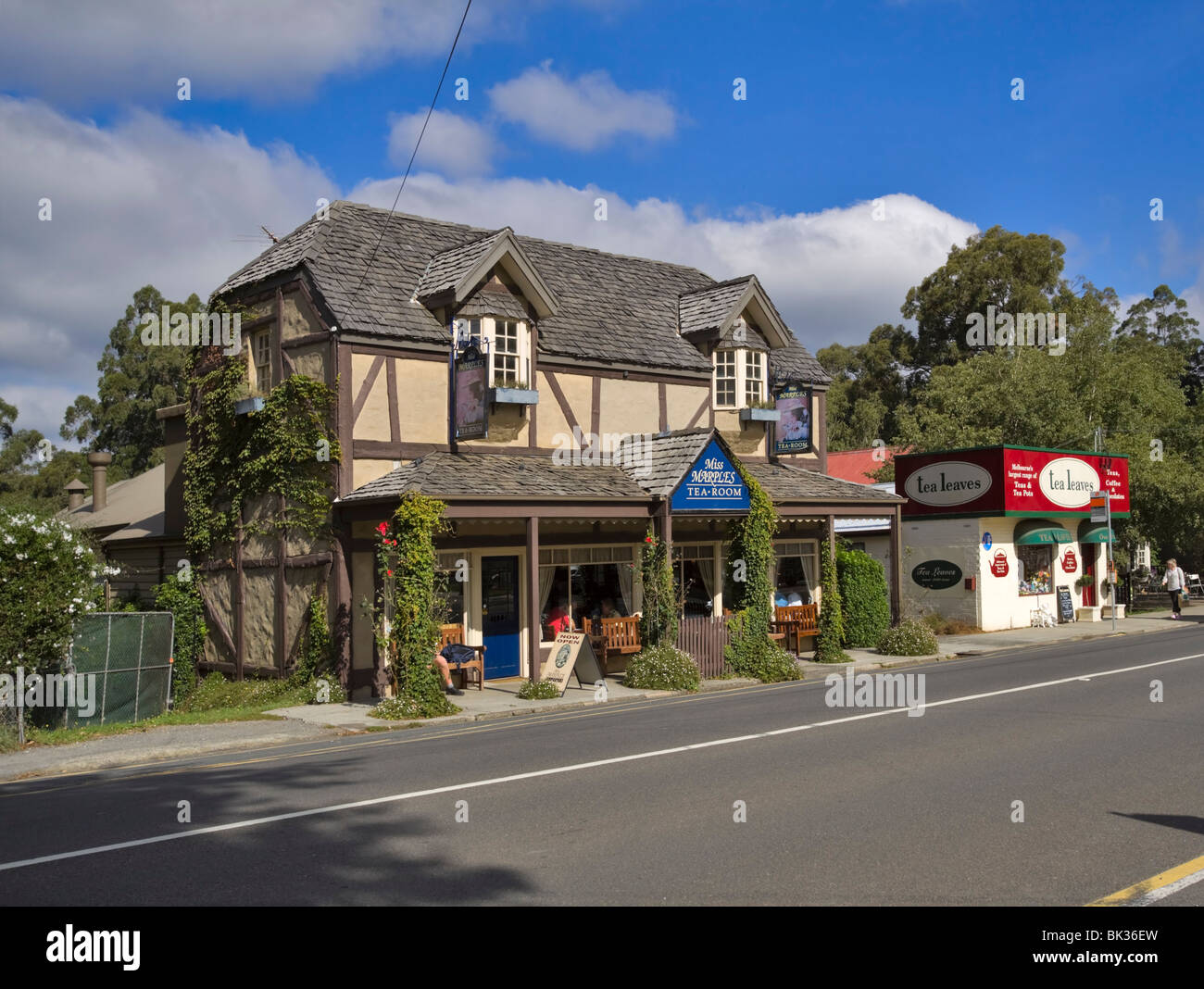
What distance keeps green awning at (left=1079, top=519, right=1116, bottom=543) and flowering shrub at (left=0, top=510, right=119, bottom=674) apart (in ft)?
90.8

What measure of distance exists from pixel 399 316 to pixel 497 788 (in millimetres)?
11863

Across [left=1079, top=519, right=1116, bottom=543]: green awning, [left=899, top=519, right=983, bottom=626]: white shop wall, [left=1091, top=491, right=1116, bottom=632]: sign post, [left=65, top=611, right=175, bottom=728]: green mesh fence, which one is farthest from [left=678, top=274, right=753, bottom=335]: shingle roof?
[left=1079, top=519, right=1116, bottom=543]: green awning

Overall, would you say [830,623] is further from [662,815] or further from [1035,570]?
[662,815]

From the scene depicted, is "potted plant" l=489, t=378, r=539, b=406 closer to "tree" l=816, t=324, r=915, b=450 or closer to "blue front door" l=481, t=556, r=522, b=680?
"blue front door" l=481, t=556, r=522, b=680

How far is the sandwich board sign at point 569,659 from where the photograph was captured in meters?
17.8

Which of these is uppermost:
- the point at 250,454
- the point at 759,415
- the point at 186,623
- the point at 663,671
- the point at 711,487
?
the point at 759,415

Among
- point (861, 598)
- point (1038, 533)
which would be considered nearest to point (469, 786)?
point (861, 598)

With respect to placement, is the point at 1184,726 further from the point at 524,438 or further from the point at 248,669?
the point at 248,669

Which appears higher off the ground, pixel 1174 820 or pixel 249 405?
pixel 249 405

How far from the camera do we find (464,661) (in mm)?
18594

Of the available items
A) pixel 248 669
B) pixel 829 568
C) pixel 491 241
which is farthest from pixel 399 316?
pixel 829 568

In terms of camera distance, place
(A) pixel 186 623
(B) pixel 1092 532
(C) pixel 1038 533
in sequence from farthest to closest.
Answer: (B) pixel 1092 532
(C) pixel 1038 533
(A) pixel 186 623

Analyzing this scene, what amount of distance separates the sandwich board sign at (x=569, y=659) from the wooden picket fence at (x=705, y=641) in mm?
2011
